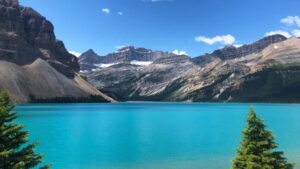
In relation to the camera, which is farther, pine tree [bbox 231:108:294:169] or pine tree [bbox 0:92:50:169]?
pine tree [bbox 231:108:294:169]

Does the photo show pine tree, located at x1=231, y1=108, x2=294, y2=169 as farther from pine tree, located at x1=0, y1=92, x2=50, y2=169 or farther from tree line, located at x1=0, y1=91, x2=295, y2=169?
pine tree, located at x1=0, y1=92, x2=50, y2=169

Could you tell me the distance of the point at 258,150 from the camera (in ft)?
66.3

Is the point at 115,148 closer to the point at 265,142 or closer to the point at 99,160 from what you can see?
the point at 99,160

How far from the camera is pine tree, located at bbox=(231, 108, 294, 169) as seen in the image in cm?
1956

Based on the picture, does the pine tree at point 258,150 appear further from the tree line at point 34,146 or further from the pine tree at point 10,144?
the pine tree at point 10,144

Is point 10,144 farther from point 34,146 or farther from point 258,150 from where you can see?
point 258,150

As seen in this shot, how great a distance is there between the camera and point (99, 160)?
156ft

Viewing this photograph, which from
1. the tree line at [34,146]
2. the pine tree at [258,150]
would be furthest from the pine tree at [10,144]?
the pine tree at [258,150]

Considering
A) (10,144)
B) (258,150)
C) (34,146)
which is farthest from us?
(258,150)

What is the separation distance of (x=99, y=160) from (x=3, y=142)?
103 ft

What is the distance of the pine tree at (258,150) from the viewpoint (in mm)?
19562

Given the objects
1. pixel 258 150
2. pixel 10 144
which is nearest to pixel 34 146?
pixel 10 144

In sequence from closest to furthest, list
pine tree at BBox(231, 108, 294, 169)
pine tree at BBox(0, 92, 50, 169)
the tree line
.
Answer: pine tree at BBox(0, 92, 50, 169), the tree line, pine tree at BBox(231, 108, 294, 169)

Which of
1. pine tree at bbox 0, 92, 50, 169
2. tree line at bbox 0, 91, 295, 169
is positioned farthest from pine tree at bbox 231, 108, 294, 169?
pine tree at bbox 0, 92, 50, 169
